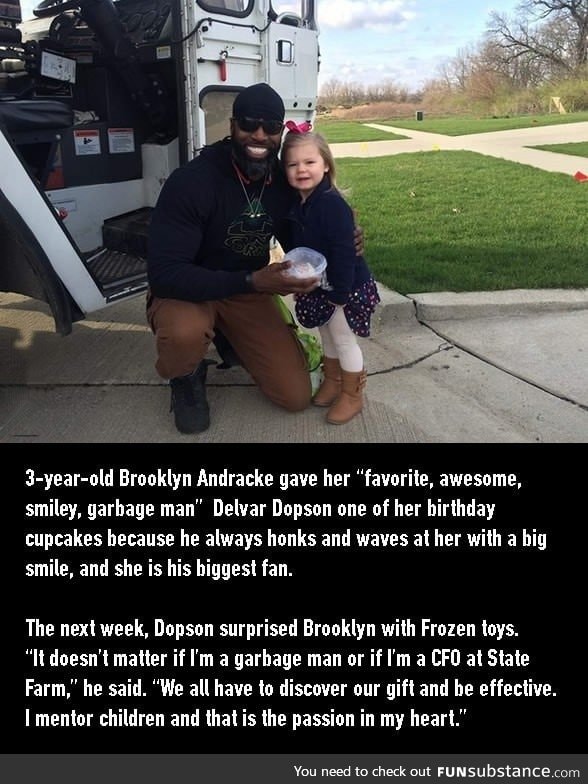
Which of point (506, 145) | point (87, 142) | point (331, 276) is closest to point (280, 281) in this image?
point (331, 276)

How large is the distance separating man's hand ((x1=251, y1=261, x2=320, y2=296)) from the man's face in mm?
469

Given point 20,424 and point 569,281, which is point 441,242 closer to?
point 569,281

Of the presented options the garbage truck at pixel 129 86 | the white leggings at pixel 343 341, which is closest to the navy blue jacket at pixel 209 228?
the white leggings at pixel 343 341

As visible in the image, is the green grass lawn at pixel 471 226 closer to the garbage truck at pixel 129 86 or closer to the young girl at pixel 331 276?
the young girl at pixel 331 276

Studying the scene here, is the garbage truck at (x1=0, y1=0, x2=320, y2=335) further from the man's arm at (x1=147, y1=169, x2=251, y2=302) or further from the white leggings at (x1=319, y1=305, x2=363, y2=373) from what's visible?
the white leggings at (x1=319, y1=305, x2=363, y2=373)

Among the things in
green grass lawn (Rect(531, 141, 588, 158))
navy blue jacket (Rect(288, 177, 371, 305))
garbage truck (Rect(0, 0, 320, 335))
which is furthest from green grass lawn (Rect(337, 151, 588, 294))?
green grass lawn (Rect(531, 141, 588, 158))

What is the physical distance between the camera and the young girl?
3.08 m

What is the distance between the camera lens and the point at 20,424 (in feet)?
11.2

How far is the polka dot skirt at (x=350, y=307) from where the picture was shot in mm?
3303

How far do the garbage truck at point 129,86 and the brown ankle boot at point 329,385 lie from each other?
1.11 m

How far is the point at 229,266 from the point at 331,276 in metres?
0.50

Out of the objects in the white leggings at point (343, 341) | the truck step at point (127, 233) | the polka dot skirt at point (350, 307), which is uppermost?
the truck step at point (127, 233)

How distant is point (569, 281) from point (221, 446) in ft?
10.1

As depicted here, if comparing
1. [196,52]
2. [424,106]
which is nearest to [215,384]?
[196,52]
